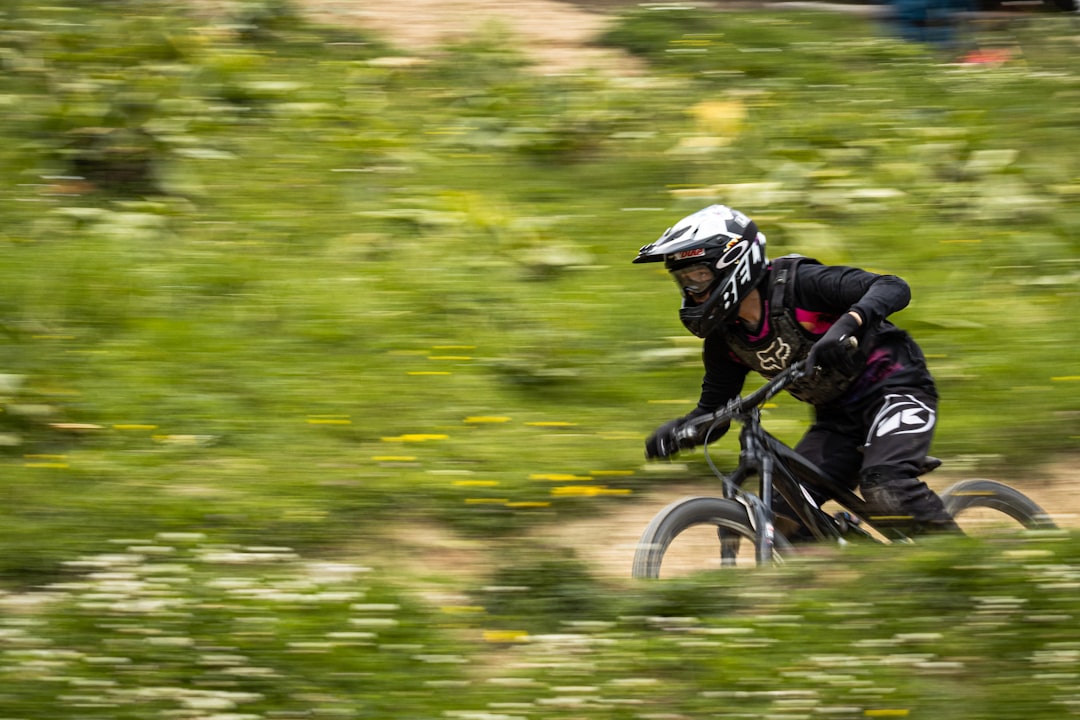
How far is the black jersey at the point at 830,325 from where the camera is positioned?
5.57m

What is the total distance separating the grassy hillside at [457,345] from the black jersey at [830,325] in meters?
0.93

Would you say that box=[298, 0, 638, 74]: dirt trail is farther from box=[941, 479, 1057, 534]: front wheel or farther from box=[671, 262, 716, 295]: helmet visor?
box=[941, 479, 1057, 534]: front wheel

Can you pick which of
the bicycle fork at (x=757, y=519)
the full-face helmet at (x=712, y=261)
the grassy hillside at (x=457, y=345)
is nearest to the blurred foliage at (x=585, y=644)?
the grassy hillside at (x=457, y=345)

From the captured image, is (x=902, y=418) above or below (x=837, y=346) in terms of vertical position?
below

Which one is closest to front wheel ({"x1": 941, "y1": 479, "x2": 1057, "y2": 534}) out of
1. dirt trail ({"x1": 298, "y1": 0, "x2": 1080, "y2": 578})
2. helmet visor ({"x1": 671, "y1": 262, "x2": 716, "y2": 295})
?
helmet visor ({"x1": 671, "y1": 262, "x2": 716, "y2": 295})

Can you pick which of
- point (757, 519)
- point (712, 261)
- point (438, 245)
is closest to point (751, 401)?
point (757, 519)

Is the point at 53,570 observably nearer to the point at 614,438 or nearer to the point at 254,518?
the point at 254,518

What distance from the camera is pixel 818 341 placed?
5391 millimetres

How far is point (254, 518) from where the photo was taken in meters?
6.48

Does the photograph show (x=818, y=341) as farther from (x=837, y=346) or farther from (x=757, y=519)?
(x=757, y=519)

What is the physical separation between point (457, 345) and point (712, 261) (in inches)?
125

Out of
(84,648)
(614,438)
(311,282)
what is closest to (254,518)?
(84,648)

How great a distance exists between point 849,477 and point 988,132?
5.82 meters

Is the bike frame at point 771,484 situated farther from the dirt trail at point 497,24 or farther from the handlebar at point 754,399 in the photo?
the dirt trail at point 497,24
